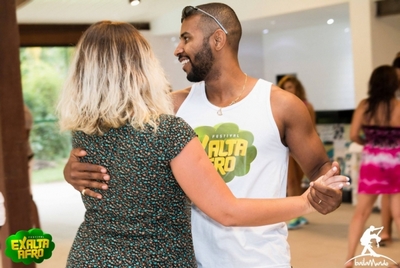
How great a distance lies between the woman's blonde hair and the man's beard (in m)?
0.47

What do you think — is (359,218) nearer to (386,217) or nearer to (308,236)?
(386,217)

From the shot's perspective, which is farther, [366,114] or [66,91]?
[366,114]

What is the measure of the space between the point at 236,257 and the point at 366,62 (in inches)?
195

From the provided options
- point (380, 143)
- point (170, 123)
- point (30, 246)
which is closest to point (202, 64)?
point (170, 123)

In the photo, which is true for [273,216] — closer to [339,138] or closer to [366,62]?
[366,62]

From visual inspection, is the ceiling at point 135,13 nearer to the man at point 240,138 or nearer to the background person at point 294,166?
the background person at point 294,166

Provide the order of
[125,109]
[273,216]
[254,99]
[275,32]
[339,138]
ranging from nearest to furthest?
[125,109]
[273,216]
[254,99]
[339,138]
[275,32]

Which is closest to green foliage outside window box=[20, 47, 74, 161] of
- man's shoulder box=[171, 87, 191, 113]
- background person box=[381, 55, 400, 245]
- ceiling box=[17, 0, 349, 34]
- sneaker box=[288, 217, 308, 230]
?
ceiling box=[17, 0, 349, 34]

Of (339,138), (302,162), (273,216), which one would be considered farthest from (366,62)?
(273,216)

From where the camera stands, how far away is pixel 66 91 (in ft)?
4.65

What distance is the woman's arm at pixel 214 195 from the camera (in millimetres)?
1332

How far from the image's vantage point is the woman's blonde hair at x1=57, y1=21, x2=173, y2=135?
1.34 m

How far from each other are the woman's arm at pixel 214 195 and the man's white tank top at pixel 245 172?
28 cm

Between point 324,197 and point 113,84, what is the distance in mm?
561
